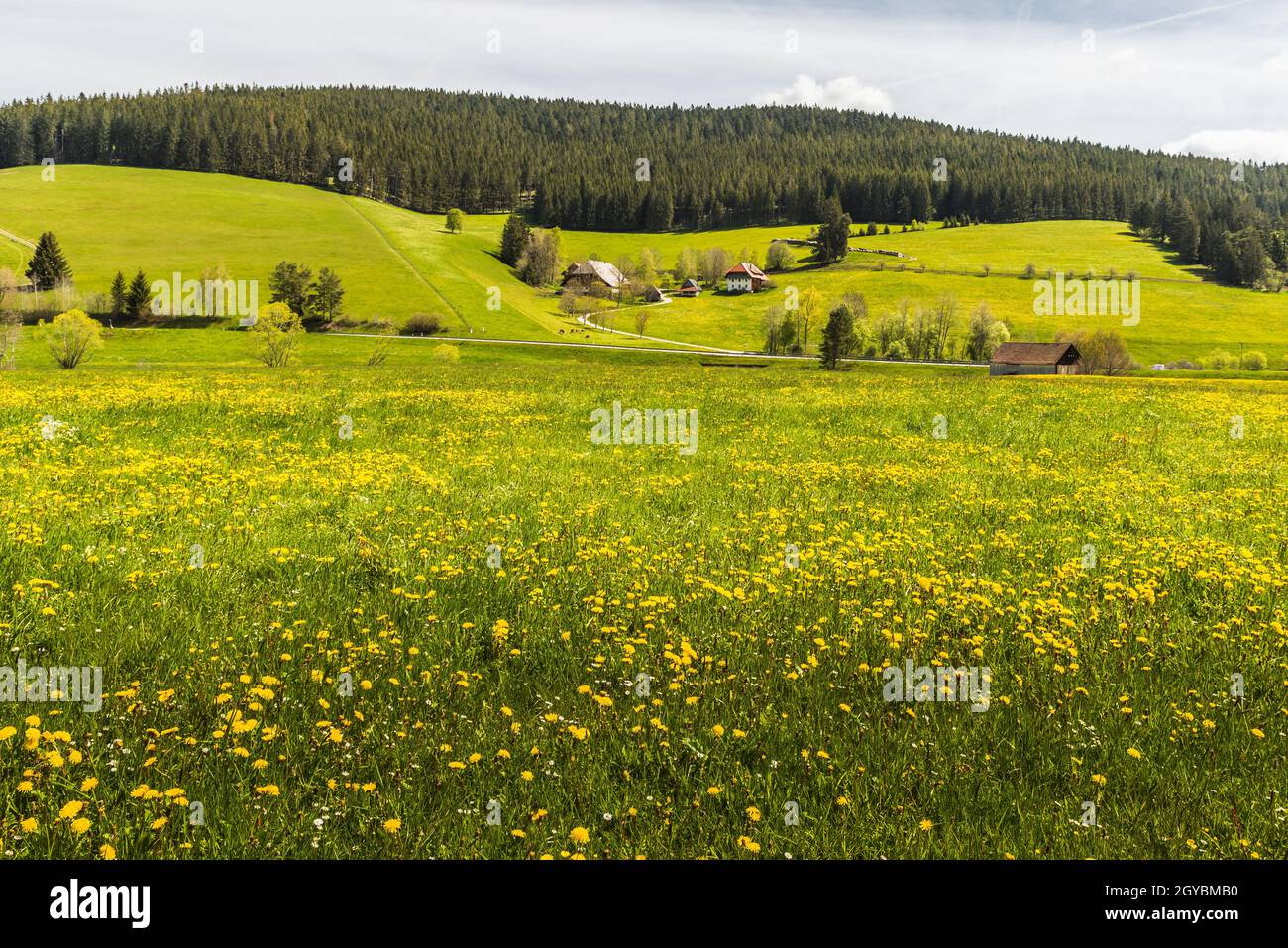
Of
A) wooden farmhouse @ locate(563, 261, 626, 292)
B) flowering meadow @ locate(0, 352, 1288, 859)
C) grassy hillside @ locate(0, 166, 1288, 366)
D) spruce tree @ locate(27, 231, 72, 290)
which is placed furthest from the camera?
wooden farmhouse @ locate(563, 261, 626, 292)

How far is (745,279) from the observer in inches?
6673

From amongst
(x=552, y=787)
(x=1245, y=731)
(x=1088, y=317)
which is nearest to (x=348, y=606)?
(x=552, y=787)

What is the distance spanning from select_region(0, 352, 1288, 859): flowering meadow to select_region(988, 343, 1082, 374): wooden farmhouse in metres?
Result: 86.3

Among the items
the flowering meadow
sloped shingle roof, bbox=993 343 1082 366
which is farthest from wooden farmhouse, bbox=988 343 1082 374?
the flowering meadow

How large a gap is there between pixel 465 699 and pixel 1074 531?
9.41 metres

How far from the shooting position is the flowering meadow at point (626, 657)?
4391 mm

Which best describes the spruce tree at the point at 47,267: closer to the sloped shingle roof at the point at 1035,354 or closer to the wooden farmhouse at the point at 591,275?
Result: the wooden farmhouse at the point at 591,275

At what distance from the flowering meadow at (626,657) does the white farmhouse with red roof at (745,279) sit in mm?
160994

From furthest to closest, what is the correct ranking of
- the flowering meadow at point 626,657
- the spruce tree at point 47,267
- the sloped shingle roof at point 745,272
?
the sloped shingle roof at point 745,272, the spruce tree at point 47,267, the flowering meadow at point 626,657

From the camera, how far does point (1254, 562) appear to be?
9375mm

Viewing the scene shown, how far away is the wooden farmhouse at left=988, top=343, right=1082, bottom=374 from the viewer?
91.6 metres

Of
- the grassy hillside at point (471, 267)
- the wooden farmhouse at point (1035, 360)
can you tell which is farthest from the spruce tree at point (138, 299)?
the wooden farmhouse at point (1035, 360)

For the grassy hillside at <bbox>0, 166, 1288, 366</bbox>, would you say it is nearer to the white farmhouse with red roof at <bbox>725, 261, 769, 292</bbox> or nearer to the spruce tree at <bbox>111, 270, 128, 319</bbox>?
the white farmhouse with red roof at <bbox>725, 261, 769, 292</bbox>

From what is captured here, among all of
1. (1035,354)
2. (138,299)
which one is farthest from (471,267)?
(1035,354)
